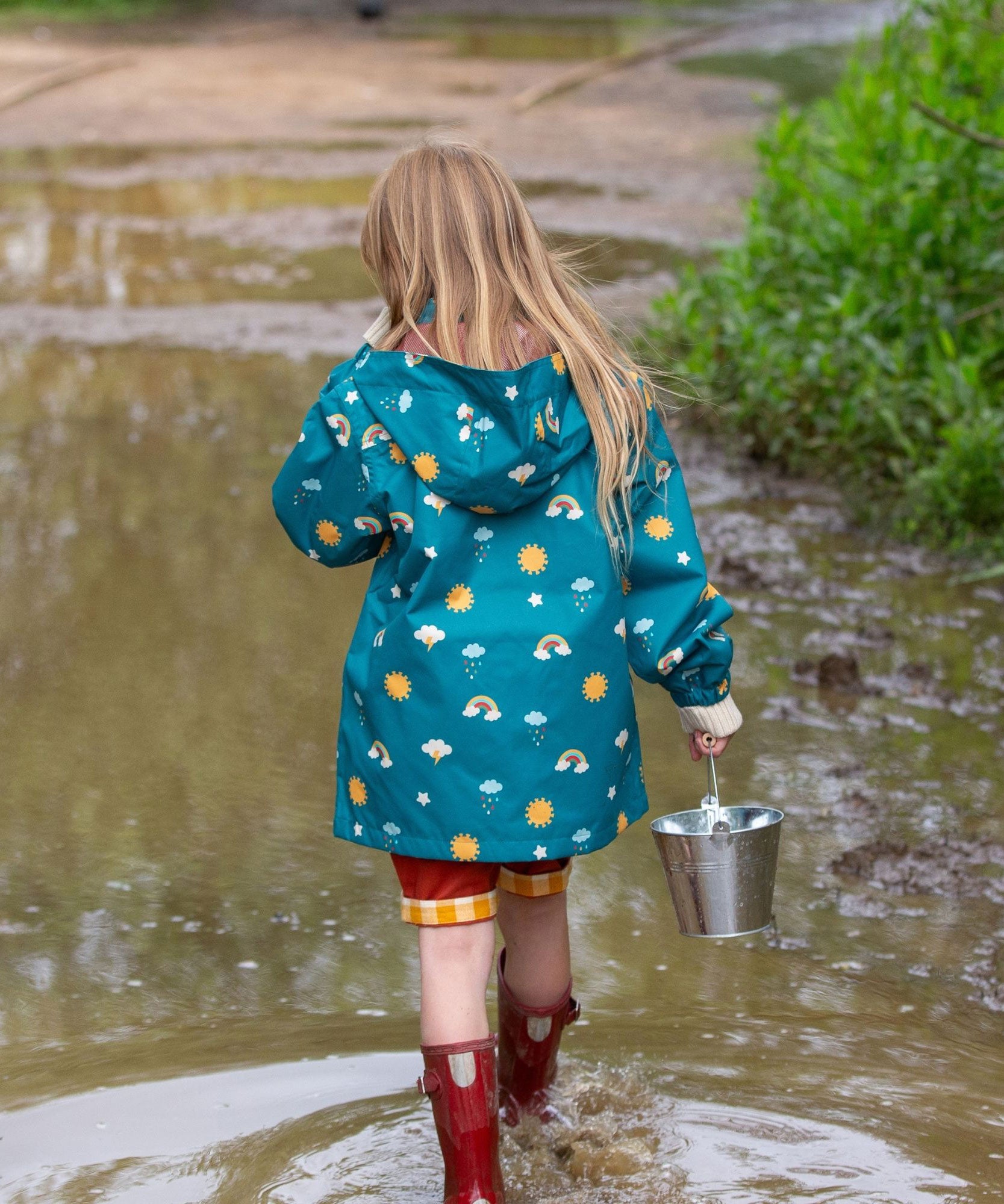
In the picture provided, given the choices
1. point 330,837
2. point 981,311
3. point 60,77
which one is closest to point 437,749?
point 330,837

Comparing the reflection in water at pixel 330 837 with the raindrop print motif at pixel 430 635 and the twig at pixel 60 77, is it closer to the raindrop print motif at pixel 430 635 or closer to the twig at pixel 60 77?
the raindrop print motif at pixel 430 635

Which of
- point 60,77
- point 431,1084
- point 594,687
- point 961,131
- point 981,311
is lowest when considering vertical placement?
point 431,1084

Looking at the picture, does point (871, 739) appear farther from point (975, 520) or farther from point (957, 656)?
point (975, 520)

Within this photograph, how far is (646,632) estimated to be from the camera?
7.48ft

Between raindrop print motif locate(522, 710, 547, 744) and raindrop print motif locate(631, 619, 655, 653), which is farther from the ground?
raindrop print motif locate(631, 619, 655, 653)

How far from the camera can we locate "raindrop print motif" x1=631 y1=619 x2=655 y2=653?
2.27 m

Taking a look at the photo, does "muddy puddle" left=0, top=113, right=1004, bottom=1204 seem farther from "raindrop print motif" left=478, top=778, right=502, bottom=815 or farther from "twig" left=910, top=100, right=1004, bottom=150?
"twig" left=910, top=100, right=1004, bottom=150

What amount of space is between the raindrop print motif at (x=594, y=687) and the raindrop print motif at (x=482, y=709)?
0.13m

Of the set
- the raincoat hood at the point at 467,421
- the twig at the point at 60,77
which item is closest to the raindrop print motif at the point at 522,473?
the raincoat hood at the point at 467,421

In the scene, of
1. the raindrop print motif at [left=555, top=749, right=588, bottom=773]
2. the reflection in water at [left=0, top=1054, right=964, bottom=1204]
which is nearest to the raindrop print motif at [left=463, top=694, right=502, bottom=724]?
the raindrop print motif at [left=555, top=749, right=588, bottom=773]

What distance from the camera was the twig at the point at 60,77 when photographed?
13797 millimetres

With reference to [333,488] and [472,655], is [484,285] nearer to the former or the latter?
[333,488]

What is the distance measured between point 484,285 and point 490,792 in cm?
69

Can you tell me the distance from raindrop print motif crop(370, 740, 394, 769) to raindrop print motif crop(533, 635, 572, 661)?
25cm
